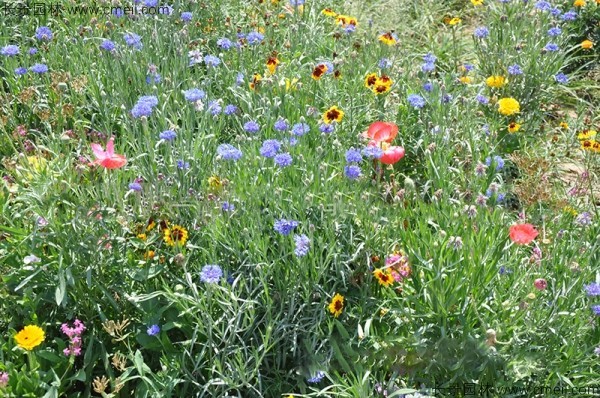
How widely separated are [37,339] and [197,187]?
2.82ft

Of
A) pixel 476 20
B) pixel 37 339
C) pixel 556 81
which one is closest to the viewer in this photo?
pixel 37 339

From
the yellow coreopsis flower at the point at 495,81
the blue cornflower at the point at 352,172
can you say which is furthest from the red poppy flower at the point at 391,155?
the yellow coreopsis flower at the point at 495,81

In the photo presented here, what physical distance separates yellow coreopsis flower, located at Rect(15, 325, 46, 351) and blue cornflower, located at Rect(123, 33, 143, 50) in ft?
5.34

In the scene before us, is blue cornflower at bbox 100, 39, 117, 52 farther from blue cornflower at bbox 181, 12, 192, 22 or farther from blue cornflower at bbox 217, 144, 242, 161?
blue cornflower at bbox 217, 144, 242, 161

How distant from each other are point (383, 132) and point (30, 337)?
4.70ft

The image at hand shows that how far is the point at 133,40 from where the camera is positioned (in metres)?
3.61

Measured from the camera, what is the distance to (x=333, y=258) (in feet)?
8.83

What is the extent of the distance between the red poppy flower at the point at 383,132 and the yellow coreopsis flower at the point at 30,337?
1.36 metres

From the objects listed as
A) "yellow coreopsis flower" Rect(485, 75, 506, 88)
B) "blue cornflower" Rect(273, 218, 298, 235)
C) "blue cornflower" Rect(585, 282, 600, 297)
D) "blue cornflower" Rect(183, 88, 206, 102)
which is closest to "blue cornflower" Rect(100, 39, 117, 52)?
"blue cornflower" Rect(183, 88, 206, 102)

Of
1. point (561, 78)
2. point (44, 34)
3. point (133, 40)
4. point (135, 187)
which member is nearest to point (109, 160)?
point (135, 187)

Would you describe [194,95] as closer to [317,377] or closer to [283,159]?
[283,159]

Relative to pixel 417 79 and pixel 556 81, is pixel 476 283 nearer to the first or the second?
pixel 417 79

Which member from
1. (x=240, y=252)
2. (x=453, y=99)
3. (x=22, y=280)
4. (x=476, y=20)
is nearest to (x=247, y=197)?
(x=240, y=252)

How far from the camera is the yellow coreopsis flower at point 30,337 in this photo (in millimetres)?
2391
